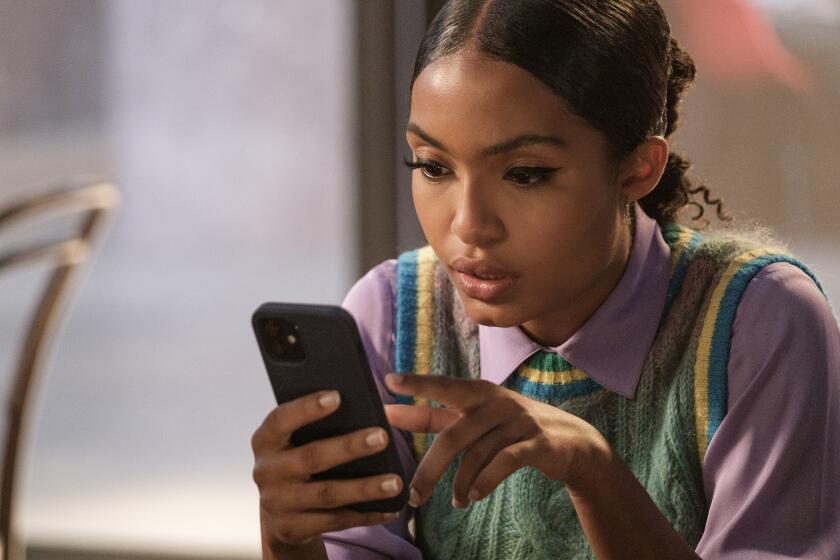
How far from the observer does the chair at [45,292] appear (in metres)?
1.60

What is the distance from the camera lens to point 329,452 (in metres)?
1.00

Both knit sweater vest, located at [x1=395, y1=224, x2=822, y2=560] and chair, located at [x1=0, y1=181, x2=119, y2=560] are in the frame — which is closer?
knit sweater vest, located at [x1=395, y1=224, x2=822, y2=560]

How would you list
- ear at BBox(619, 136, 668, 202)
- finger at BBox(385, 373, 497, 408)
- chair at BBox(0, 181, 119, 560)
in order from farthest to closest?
1. chair at BBox(0, 181, 119, 560)
2. ear at BBox(619, 136, 668, 202)
3. finger at BBox(385, 373, 497, 408)

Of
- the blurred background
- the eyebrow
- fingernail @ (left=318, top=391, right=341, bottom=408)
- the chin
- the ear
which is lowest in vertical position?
the blurred background

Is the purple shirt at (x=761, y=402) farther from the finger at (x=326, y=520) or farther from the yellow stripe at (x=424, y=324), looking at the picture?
the finger at (x=326, y=520)

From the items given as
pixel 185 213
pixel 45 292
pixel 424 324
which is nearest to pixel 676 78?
pixel 424 324

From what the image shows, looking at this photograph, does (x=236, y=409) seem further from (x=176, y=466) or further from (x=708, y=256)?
(x=708, y=256)

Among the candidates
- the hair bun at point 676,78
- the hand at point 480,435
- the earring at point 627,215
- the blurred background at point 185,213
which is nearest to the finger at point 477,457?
the hand at point 480,435

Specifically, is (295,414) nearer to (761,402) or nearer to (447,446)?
(447,446)

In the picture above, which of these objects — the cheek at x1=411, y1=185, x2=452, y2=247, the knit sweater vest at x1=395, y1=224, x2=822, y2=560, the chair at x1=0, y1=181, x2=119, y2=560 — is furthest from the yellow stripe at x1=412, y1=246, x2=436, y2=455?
the chair at x1=0, y1=181, x2=119, y2=560

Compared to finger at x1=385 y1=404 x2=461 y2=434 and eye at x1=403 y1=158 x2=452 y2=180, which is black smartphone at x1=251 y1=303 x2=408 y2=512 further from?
eye at x1=403 y1=158 x2=452 y2=180

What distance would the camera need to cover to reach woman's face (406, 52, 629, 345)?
1.08m

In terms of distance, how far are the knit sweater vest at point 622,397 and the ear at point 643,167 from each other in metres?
0.13

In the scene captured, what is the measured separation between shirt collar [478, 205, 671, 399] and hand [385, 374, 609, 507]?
0.80ft
